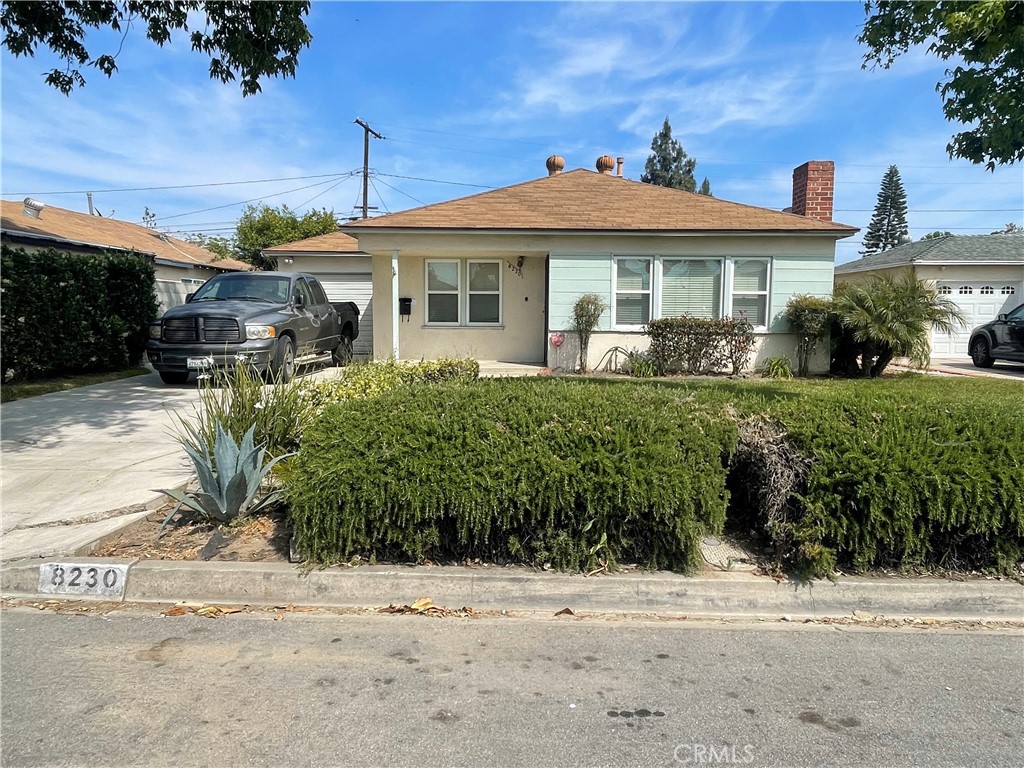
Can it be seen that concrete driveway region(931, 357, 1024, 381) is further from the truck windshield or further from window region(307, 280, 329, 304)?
the truck windshield

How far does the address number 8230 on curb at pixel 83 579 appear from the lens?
3.89 m

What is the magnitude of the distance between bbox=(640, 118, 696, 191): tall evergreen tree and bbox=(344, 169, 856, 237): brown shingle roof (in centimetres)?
4890

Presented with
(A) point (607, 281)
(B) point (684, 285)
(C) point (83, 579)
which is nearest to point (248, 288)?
(A) point (607, 281)

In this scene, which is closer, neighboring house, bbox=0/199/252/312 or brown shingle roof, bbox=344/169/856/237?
brown shingle roof, bbox=344/169/856/237

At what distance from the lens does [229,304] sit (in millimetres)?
11281

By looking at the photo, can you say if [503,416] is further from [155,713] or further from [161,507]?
[161,507]

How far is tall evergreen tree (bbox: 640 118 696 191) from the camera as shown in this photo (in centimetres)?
5994

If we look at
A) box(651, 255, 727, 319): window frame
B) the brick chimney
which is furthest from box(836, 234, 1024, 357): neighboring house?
box(651, 255, 727, 319): window frame

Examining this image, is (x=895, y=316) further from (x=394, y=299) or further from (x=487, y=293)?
(x=394, y=299)

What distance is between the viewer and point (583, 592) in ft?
12.3

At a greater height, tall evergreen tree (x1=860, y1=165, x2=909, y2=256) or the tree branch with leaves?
tall evergreen tree (x1=860, y1=165, x2=909, y2=256)

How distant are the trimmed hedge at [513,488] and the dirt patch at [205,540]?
1.62ft

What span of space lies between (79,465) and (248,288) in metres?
6.47

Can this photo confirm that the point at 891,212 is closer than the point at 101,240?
No
